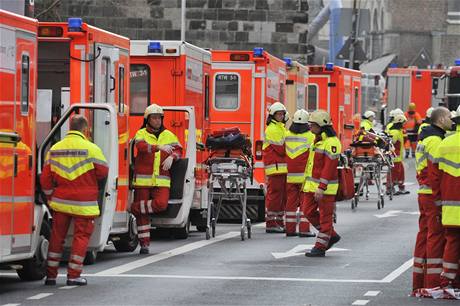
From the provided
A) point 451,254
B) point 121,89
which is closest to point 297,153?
point 121,89

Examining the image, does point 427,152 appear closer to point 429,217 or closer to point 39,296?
point 429,217

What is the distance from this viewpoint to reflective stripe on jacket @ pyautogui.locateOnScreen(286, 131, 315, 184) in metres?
23.2

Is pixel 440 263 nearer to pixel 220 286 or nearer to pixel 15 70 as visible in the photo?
A: pixel 220 286

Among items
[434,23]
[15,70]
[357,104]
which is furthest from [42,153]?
[434,23]

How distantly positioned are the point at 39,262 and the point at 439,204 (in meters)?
4.18

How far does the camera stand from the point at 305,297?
1523 cm

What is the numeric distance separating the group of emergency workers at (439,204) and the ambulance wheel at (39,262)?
12.5ft

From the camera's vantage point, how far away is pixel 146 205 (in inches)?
781

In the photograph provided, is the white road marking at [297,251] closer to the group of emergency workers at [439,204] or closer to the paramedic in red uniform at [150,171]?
the paramedic in red uniform at [150,171]

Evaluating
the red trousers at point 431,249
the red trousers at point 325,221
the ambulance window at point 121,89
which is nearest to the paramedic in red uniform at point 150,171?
the ambulance window at point 121,89

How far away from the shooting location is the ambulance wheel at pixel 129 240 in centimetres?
1994

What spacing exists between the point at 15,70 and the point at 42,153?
8.29 ft

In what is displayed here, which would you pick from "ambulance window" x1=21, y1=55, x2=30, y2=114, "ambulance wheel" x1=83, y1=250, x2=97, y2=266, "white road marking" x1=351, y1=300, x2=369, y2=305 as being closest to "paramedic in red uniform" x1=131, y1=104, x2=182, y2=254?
"ambulance wheel" x1=83, y1=250, x2=97, y2=266

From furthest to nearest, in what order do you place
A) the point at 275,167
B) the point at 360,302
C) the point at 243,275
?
1. the point at 275,167
2. the point at 243,275
3. the point at 360,302
